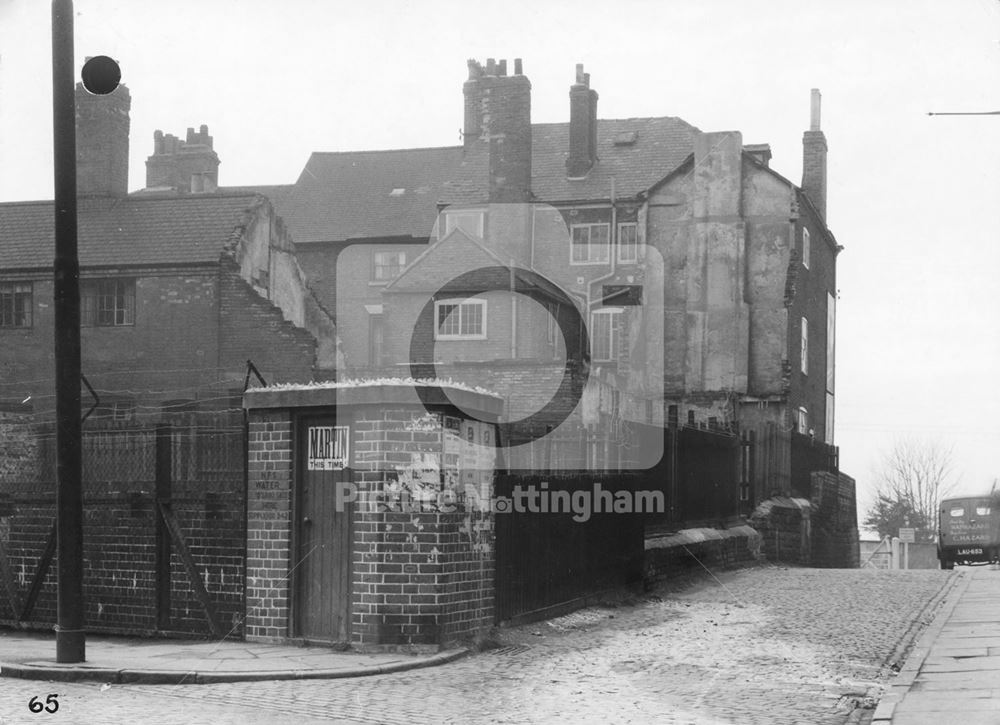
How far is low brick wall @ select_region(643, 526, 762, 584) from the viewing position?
17562mm

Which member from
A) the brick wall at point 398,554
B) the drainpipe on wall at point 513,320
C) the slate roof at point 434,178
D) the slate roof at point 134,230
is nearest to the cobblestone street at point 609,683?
the brick wall at point 398,554

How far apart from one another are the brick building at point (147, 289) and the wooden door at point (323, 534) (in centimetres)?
1644

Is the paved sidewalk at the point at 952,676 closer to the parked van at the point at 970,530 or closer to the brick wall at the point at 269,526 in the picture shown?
the brick wall at the point at 269,526

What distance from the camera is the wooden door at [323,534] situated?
39.8 feet

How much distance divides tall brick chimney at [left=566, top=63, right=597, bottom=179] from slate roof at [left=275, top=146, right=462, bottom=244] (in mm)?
5914

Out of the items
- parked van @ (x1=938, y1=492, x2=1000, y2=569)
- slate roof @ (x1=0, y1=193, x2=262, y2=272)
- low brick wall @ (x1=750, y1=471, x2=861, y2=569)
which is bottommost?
parked van @ (x1=938, y1=492, x2=1000, y2=569)

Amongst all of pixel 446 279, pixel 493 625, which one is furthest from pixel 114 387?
pixel 493 625

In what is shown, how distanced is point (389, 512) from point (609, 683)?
2.66m

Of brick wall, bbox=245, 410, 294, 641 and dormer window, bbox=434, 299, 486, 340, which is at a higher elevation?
dormer window, bbox=434, 299, 486, 340

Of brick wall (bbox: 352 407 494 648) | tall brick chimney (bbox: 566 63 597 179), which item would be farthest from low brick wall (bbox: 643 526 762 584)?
tall brick chimney (bbox: 566 63 597 179)

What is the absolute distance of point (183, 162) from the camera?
162ft

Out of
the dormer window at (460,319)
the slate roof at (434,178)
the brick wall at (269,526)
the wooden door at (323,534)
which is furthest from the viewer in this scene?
the slate roof at (434,178)

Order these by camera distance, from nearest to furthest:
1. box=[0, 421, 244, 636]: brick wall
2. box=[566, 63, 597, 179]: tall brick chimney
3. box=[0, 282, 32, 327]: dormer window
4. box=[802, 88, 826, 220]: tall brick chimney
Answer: box=[0, 421, 244, 636]: brick wall, box=[0, 282, 32, 327]: dormer window, box=[566, 63, 597, 179]: tall brick chimney, box=[802, 88, 826, 220]: tall brick chimney

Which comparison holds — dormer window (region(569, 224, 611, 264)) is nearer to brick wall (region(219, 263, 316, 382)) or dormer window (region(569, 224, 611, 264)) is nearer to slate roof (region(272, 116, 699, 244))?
slate roof (region(272, 116, 699, 244))
